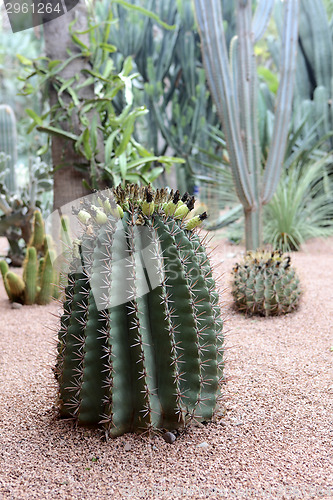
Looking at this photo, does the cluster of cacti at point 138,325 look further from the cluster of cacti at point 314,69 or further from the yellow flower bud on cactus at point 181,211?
the cluster of cacti at point 314,69

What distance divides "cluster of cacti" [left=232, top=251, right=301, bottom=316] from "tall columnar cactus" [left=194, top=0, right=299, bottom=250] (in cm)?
95

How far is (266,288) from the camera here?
3.08 meters

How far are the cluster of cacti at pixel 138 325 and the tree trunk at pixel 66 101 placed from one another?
6.01ft

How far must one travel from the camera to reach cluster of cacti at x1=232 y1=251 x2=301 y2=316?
306 centimetres

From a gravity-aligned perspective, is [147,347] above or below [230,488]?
above

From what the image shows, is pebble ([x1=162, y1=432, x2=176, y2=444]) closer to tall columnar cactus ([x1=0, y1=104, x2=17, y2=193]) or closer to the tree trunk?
the tree trunk

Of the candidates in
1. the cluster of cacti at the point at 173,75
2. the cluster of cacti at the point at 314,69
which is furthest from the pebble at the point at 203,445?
the cluster of cacti at the point at 314,69

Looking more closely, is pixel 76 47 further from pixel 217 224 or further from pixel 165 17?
pixel 165 17

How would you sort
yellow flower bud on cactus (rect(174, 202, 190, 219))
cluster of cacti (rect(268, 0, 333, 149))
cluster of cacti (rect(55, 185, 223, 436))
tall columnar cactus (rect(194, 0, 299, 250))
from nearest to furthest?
1. cluster of cacti (rect(55, 185, 223, 436))
2. yellow flower bud on cactus (rect(174, 202, 190, 219))
3. tall columnar cactus (rect(194, 0, 299, 250))
4. cluster of cacti (rect(268, 0, 333, 149))

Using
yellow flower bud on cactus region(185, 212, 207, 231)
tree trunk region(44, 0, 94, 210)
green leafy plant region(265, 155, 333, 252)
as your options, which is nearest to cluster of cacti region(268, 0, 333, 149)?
green leafy plant region(265, 155, 333, 252)

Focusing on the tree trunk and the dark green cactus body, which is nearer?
the tree trunk

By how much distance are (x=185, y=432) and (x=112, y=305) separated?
0.50 meters

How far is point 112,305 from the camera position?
1.47m

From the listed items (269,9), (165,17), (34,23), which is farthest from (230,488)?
(165,17)
